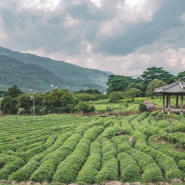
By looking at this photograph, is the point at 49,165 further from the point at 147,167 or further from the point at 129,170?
the point at 147,167

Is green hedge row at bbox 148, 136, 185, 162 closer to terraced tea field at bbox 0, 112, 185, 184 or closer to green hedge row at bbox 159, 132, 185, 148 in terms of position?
terraced tea field at bbox 0, 112, 185, 184

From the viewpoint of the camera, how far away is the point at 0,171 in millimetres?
12211

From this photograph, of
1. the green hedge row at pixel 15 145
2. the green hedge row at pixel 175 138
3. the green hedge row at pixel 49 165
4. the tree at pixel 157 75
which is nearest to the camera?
the green hedge row at pixel 49 165

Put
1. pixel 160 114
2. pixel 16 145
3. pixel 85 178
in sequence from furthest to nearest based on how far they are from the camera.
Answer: pixel 160 114, pixel 16 145, pixel 85 178

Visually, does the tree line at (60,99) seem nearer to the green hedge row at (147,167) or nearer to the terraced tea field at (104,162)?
the terraced tea field at (104,162)

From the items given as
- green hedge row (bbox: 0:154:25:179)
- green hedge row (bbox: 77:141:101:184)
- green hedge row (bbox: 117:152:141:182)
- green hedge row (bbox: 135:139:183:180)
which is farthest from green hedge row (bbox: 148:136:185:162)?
green hedge row (bbox: 0:154:25:179)

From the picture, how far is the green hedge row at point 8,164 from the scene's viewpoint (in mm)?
12211

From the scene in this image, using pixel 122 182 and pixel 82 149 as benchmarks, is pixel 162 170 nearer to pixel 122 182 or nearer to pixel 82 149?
pixel 122 182

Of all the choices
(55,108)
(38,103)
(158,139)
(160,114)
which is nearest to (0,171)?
(158,139)

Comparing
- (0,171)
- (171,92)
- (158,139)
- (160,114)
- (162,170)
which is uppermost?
(171,92)

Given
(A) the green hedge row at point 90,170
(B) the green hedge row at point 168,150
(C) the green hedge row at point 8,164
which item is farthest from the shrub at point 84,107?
(A) the green hedge row at point 90,170

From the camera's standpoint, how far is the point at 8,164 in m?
13.4

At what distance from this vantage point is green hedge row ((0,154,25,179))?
12211 mm

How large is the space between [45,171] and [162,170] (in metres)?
8.94
